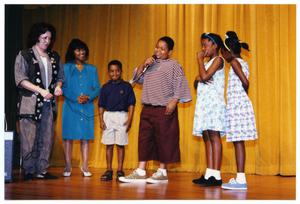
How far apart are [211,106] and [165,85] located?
399 millimetres

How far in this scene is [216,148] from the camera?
343cm

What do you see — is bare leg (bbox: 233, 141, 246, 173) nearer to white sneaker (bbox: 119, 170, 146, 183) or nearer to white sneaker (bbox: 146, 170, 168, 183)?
white sneaker (bbox: 146, 170, 168, 183)

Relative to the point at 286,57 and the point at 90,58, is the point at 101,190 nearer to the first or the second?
the point at 286,57

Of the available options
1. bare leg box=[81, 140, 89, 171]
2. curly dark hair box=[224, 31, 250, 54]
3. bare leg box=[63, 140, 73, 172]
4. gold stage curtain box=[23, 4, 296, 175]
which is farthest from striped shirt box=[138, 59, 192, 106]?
gold stage curtain box=[23, 4, 296, 175]

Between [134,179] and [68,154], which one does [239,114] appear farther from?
[68,154]

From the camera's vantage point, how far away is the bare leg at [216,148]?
3.43 meters

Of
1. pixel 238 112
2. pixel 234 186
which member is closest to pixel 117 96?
pixel 238 112

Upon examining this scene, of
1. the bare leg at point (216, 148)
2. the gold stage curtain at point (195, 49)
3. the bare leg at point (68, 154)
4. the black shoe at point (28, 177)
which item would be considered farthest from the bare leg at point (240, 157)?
the black shoe at point (28, 177)

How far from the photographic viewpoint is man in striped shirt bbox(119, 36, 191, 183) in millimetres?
3594

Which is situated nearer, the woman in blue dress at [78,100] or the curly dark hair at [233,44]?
the curly dark hair at [233,44]

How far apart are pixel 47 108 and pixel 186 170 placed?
167cm

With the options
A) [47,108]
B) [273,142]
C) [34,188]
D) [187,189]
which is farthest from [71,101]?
[273,142]

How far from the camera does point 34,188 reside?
3.23 m

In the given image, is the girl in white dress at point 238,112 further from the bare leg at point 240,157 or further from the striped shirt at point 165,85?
the striped shirt at point 165,85
